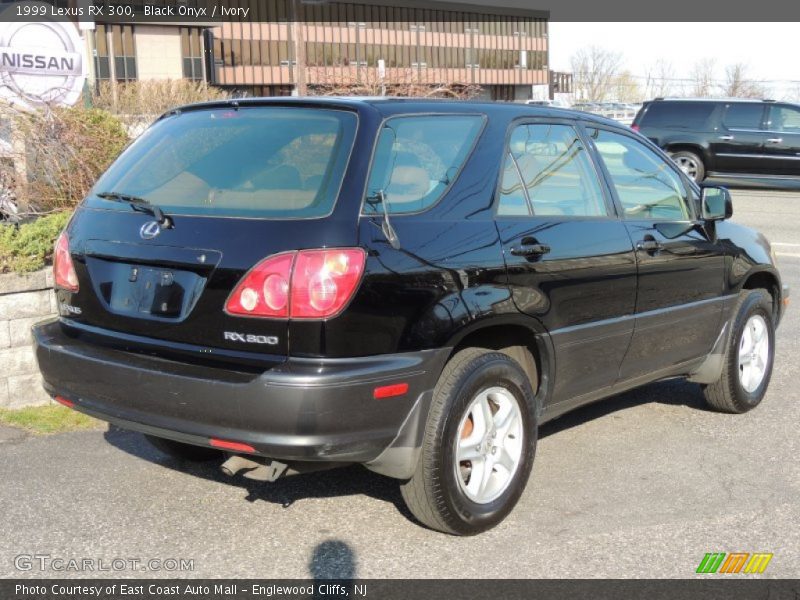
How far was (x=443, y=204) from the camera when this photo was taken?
423 centimetres

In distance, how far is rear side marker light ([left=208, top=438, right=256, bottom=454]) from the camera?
376cm

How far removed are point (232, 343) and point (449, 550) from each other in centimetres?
127

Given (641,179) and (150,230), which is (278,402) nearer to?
(150,230)

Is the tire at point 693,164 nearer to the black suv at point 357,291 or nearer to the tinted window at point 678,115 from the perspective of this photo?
the tinted window at point 678,115

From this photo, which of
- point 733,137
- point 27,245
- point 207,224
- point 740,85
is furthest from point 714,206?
point 740,85

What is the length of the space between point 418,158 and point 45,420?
301cm

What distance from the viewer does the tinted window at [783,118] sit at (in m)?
21.8

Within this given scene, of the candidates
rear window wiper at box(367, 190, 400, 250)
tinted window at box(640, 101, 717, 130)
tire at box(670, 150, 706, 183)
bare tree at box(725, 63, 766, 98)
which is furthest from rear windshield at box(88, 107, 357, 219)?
bare tree at box(725, 63, 766, 98)

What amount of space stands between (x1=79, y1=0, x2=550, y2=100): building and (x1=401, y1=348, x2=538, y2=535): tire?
60.5 meters

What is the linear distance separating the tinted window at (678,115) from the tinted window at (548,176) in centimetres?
1816

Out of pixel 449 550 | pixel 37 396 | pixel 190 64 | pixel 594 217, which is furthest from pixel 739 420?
pixel 190 64

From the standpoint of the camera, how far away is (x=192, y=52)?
68.0 m

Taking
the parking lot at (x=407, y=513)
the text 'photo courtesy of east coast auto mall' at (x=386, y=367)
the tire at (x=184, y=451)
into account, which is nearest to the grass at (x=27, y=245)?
the text 'photo courtesy of east coast auto mall' at (x=386, y=367)

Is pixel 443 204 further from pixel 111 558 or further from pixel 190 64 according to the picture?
pixel 190 64
